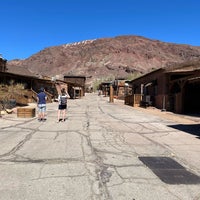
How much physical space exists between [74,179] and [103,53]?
17531 centimetres

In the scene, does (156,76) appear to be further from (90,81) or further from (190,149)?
(90,81)

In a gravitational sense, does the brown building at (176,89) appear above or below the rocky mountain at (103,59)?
below

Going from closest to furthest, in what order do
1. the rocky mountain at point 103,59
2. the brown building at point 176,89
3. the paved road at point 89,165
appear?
the paved road at point 89,165, the brown building at point 176,89, the rocky mountain at point 103,59

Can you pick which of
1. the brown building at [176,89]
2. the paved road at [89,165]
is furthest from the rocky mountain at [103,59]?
the paved road at [89,165]

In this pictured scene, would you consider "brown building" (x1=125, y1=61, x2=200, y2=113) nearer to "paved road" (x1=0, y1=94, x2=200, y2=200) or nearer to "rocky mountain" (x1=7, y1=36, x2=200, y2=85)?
"paved road" (x1=0, y1=94, x2=200, y2=200)

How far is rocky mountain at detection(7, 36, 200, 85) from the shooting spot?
158 meters

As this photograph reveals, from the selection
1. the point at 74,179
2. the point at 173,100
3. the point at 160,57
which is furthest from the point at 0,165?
the point at 160,57

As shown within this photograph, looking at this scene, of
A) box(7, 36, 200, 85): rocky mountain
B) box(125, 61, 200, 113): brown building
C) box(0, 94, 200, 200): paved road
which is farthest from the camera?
Answer: box(7, 36, 200, 85): rocky mountain

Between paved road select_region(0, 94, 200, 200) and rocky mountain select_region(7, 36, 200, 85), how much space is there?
13703 centimetres

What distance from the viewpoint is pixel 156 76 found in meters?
29.5

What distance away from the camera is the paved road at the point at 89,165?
15.9ft

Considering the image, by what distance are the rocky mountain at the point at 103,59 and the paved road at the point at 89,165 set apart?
137 m

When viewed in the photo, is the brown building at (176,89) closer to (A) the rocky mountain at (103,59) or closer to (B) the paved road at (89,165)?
(B) the paved road at (89,165)

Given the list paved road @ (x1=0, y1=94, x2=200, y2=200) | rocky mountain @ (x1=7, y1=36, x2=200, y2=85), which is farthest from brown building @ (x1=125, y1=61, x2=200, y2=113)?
rocky mountain @ (x1=7, y1=36, x2=200, y2=85)
